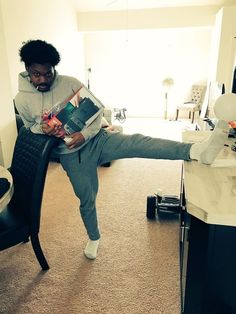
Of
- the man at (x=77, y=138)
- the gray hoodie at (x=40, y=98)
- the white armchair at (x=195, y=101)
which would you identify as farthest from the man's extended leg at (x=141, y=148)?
the white armchair at (x=195, y=101)

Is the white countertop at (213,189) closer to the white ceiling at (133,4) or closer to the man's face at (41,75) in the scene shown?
the man's face at (41,75)

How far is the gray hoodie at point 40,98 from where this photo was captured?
149 centimetres

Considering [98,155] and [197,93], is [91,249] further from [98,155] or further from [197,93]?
[197,93]

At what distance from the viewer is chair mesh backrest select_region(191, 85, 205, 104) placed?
6531 millimetres

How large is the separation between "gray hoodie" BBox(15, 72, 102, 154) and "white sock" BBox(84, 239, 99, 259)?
693 mm

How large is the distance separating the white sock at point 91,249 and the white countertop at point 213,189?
0.94 metres

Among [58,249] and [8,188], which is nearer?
[8,188]

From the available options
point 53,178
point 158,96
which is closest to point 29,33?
point 53,178

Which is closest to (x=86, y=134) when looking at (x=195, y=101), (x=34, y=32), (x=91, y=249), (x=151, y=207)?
(x=91, y=249)

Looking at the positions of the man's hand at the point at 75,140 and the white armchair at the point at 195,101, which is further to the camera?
the white armchair at the point at 195,101

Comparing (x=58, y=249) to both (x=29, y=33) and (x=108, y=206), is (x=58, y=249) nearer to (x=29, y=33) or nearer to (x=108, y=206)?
(x=108, y=206)

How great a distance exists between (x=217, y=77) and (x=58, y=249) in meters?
4.25

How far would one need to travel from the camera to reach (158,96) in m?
6.98

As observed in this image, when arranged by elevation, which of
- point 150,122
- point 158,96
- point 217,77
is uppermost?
point 217,77
